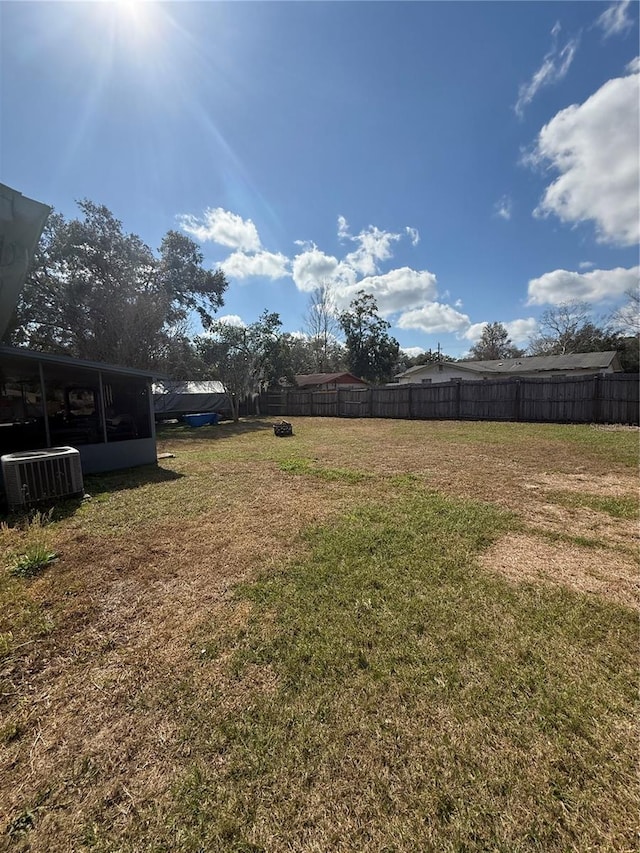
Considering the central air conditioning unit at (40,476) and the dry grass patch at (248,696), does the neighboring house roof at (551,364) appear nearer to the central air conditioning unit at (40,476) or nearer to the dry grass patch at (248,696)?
the dry grass patch at (248,696)

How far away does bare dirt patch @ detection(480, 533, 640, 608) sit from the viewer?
2.58m

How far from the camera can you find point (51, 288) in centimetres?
1491

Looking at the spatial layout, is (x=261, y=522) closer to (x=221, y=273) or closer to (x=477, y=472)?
(x=477, y=472)

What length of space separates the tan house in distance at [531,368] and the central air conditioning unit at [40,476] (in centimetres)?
2118

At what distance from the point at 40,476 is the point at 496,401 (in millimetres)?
14340

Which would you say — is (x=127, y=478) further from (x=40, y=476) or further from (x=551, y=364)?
(x=551, y=364)

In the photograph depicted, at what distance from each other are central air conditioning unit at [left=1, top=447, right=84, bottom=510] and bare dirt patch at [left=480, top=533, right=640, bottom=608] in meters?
5.34

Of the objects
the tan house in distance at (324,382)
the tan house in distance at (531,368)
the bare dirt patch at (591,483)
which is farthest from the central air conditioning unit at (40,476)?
the tan house in distance at (324,382)

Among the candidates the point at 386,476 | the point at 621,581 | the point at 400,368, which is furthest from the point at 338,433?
the point at 400,368

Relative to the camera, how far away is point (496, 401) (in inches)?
539

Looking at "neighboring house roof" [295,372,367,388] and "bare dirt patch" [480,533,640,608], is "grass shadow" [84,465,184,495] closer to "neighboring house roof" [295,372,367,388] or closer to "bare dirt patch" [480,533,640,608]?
"bare dirt patch" [480,533,640,608]

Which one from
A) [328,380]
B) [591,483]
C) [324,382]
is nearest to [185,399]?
[324,382]

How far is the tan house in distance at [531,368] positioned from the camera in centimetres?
2202

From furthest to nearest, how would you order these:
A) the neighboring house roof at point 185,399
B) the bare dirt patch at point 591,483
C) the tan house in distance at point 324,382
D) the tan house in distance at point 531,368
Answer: the tan house in distance at point 324,382
the tan house in distance at point 531,368
the neighboring house roof at point 185,399
the bare dirt patch at point 591,483
